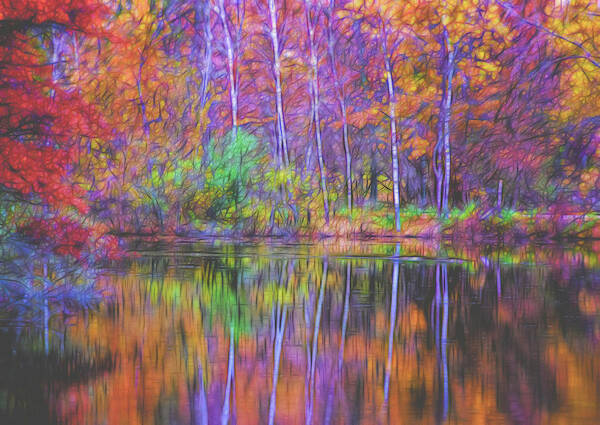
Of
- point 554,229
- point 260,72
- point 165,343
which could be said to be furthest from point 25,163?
point 260,72

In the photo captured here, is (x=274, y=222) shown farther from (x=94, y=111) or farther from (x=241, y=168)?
(x=94, y=111)

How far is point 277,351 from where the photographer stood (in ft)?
36.5

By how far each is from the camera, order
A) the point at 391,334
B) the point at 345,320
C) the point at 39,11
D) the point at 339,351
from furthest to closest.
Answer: the point at 39,11 → the point at 345,320 → the point at 391,334 → the point at 339,351

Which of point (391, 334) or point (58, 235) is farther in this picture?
point (58, 235)

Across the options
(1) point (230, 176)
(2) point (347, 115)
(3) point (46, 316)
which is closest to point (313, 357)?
(3) point (46, 316)

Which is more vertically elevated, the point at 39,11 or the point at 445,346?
the point at 39,11

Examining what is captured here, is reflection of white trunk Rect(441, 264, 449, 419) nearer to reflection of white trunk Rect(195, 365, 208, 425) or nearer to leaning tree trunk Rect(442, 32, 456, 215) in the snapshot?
reflection of white trunk Rect(195, 365, 208, 425)

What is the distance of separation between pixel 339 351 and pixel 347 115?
30.7 metres

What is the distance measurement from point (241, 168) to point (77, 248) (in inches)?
792

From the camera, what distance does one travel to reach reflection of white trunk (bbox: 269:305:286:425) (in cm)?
809

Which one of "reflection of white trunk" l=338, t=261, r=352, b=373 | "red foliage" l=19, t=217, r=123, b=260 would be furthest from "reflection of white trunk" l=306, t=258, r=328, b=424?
"red foliage" l=19, t=217, r=123, b=260

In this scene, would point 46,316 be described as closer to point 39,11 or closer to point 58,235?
point 58,235

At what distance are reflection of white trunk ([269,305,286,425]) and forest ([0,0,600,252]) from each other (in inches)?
195

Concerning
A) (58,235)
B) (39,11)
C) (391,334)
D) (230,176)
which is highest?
(39,11)
